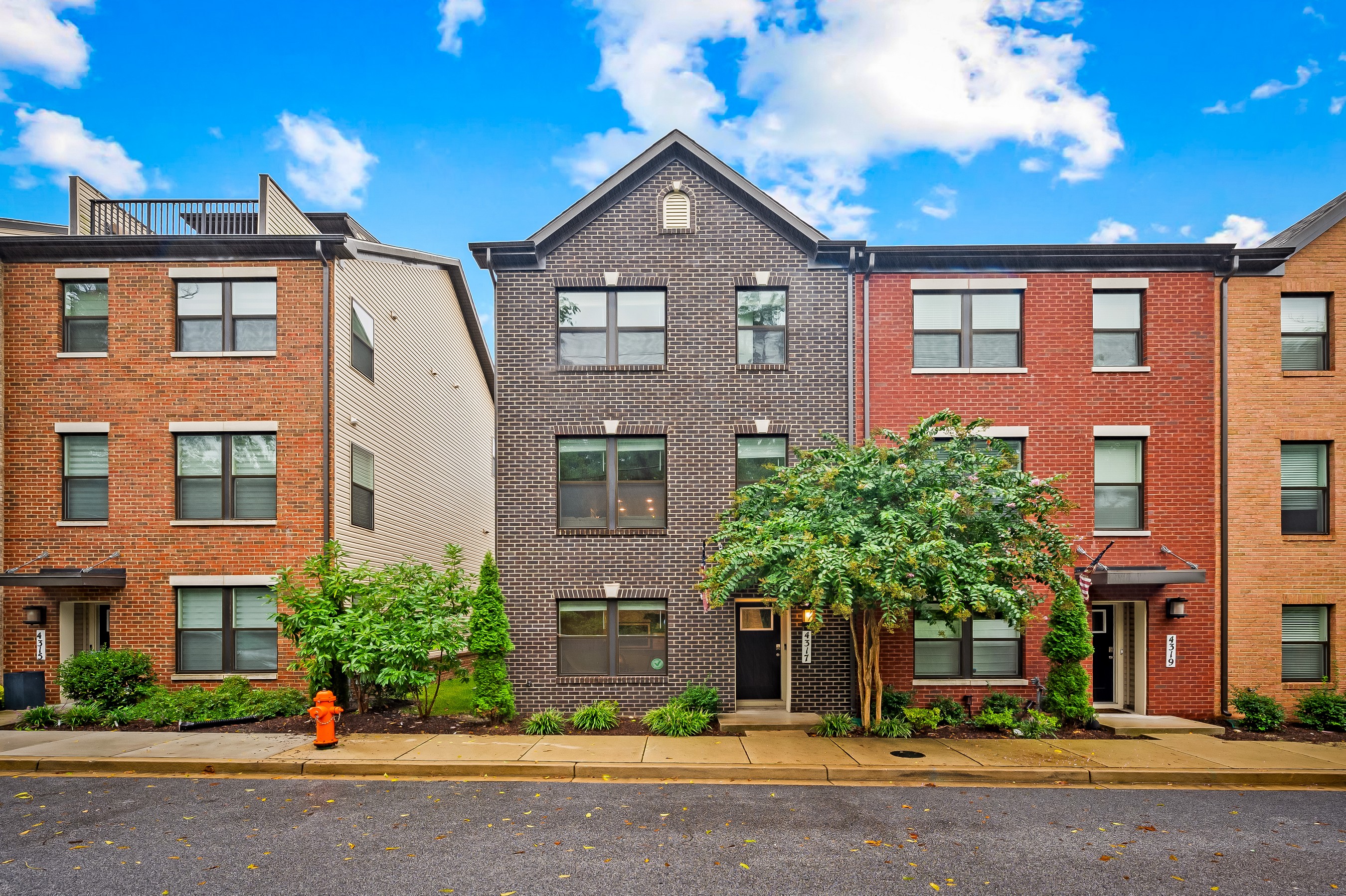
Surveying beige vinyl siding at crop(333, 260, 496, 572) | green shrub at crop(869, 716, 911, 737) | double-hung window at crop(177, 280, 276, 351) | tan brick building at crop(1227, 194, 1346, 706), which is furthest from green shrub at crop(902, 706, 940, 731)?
double-hung window at crop(177, 280, 276, 351)

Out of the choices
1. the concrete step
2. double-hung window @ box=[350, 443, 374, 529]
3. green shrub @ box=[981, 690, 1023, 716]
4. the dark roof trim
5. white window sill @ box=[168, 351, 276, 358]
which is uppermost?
the dark roof trim

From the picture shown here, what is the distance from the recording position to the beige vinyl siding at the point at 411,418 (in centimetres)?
1539

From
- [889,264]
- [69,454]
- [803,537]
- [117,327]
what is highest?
[889,264]

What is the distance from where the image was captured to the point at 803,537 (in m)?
10.6

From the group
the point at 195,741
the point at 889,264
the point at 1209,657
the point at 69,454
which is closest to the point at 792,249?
the point at 889,264

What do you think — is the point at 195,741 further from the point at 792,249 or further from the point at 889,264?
the point at 889,264

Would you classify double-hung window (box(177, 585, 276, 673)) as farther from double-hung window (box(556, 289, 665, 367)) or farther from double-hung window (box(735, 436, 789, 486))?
double-hung window (box(735, 436, 789, 486))

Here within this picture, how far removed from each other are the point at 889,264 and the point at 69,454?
1691 centimetres

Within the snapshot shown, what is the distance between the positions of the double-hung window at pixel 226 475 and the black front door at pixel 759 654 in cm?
976

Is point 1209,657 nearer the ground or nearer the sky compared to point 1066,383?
nearer the ground

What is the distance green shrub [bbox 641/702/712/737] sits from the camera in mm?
12375

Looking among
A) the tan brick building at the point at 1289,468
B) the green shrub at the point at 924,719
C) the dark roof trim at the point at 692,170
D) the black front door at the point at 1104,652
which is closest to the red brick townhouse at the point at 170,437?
the dark roof trim at the point at 692,170

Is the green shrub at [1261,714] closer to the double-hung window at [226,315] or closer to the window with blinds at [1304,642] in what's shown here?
the window with blinds at [1304,642]

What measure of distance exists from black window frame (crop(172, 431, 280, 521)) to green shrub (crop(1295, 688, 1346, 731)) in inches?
777
